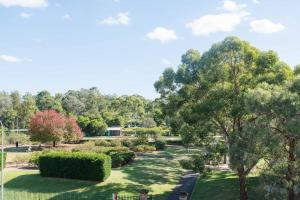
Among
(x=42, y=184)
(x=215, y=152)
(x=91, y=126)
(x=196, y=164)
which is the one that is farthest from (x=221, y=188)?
(x=91, y=126)

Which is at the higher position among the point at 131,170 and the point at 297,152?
the point at 297,152

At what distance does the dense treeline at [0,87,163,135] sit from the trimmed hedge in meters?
36.0

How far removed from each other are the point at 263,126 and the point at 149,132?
4163cm

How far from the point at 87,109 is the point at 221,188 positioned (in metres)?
95.2

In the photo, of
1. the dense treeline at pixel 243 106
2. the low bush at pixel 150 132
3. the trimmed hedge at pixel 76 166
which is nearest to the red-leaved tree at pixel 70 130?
the low bush at pixel 150 132

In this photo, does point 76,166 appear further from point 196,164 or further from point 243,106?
point 243,106

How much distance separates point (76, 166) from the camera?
26.3 metres

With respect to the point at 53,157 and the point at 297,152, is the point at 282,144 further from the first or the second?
the point at 53,157

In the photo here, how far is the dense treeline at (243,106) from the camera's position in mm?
16406

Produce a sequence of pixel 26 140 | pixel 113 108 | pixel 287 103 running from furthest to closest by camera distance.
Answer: pixel 113 108 → pixel 26 140 → pixel 287 103

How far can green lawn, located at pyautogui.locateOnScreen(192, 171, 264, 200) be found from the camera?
23750 mm

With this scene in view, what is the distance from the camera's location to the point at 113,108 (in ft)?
359

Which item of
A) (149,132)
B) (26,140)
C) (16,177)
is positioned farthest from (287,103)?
(26,140)

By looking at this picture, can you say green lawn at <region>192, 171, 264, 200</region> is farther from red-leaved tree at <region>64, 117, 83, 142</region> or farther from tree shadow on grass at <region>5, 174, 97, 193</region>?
red-leaved tree at <region>64, 117, 83, 142</region>
